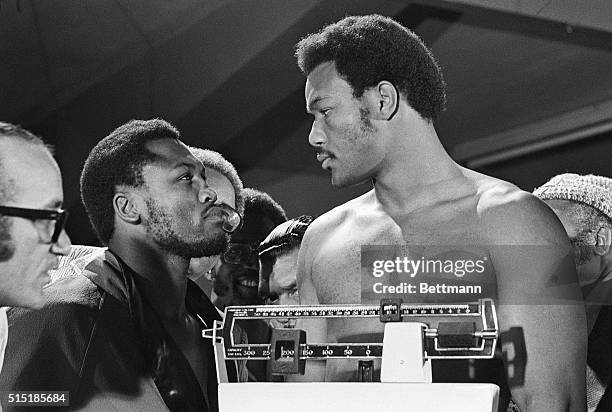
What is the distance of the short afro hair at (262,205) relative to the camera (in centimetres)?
204

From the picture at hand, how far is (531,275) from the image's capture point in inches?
65.1

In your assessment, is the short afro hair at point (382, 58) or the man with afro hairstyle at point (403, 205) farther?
the short afro hair at point (382, 58)

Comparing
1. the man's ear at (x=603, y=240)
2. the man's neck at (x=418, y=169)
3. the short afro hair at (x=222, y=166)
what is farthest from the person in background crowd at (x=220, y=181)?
the man's ear at (x=603, y=240)

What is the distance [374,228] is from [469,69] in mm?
371

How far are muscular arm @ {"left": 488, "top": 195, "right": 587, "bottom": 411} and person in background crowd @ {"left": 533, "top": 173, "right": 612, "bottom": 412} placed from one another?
9 centimetres

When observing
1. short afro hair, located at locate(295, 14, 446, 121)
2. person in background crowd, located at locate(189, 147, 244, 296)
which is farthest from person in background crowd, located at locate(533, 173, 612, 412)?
person in background crowd, located at locate(189, 147, 244, 296)

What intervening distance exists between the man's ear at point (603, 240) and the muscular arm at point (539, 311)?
145 millimetres

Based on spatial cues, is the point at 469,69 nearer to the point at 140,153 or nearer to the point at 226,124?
the point at 226,124

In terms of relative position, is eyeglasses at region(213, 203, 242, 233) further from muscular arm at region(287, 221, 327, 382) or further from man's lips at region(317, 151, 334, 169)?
man's lips at region(317, 151, 334, 169)

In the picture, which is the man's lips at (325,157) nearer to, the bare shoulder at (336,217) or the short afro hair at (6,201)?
the bare shoulder at (336,217)

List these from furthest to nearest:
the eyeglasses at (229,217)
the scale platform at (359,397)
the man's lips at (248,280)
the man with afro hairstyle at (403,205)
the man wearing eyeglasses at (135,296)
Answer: the man's lips at (248,280), the eyeglasses at (229,217), the man wearing eyeglasses at (135,296), the man with afro hairstyle at (403,205), the scale platform at (359,397)

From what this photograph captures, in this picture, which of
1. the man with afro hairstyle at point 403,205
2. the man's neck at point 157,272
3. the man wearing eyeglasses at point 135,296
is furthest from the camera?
the man's neck at point 157,272

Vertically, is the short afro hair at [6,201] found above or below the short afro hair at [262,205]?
below

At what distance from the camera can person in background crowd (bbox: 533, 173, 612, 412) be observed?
1.74 metres
